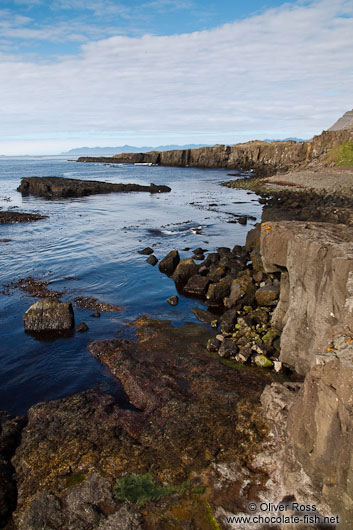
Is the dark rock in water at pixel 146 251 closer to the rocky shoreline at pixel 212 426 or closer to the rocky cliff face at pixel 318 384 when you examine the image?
the rocky shoreline at pixel 212 426

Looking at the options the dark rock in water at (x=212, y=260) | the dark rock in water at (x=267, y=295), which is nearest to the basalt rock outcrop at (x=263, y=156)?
the dark rock in water at (x=212, y=260)

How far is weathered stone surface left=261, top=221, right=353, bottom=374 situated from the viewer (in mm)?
10781

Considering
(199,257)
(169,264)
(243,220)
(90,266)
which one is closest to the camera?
(169,264)

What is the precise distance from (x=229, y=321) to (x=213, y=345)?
217cm

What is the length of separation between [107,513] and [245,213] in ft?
144

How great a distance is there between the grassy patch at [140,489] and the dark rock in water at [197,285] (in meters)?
14.2

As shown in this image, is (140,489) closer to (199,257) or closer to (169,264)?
(169,264)

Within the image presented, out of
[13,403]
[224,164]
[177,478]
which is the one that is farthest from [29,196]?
[224,164]

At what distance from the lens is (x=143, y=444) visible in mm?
9359

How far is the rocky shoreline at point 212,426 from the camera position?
741 centimetres

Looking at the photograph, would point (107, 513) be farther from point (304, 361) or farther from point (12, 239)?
point (12, 239)

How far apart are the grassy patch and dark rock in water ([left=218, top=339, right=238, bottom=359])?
6.44m

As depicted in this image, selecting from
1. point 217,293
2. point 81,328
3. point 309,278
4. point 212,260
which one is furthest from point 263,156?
point 309,278

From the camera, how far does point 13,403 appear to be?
39.3ft
